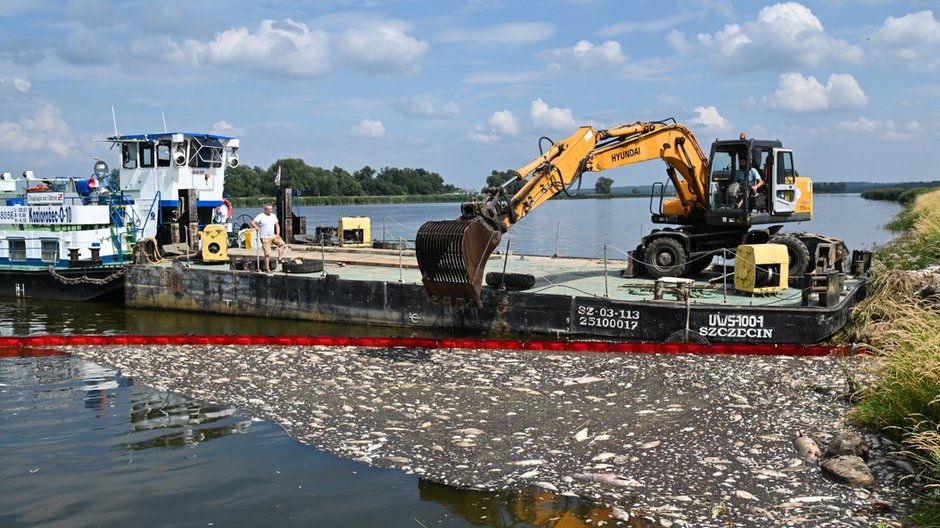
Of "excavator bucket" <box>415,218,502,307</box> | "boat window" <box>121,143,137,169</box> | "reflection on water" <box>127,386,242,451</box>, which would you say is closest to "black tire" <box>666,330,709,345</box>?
"excavator bucket" <box>415,218,502,307</box>

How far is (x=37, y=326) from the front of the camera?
72.1ft

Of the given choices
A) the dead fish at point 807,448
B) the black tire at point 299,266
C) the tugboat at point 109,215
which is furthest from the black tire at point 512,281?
the tugboat at point 109,215

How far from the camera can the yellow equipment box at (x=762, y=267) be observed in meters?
16.5

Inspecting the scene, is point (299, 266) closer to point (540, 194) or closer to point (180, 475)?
point (540, 194)

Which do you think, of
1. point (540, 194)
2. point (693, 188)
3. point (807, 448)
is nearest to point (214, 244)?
point (540, 194)

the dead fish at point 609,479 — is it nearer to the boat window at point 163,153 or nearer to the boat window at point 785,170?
the boat window at point 785,170

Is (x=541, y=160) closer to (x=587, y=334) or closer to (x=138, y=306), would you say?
(x=587, y=334)

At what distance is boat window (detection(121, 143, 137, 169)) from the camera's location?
93.1ft

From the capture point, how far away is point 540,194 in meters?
16.5

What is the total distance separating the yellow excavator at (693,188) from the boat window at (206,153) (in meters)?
16.1

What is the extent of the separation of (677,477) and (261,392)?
22.0ft

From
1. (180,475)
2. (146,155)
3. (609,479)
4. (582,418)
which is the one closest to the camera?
(609,479)

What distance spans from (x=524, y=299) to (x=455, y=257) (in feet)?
18.2

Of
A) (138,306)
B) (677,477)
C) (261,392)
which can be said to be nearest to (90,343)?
(261,392)
